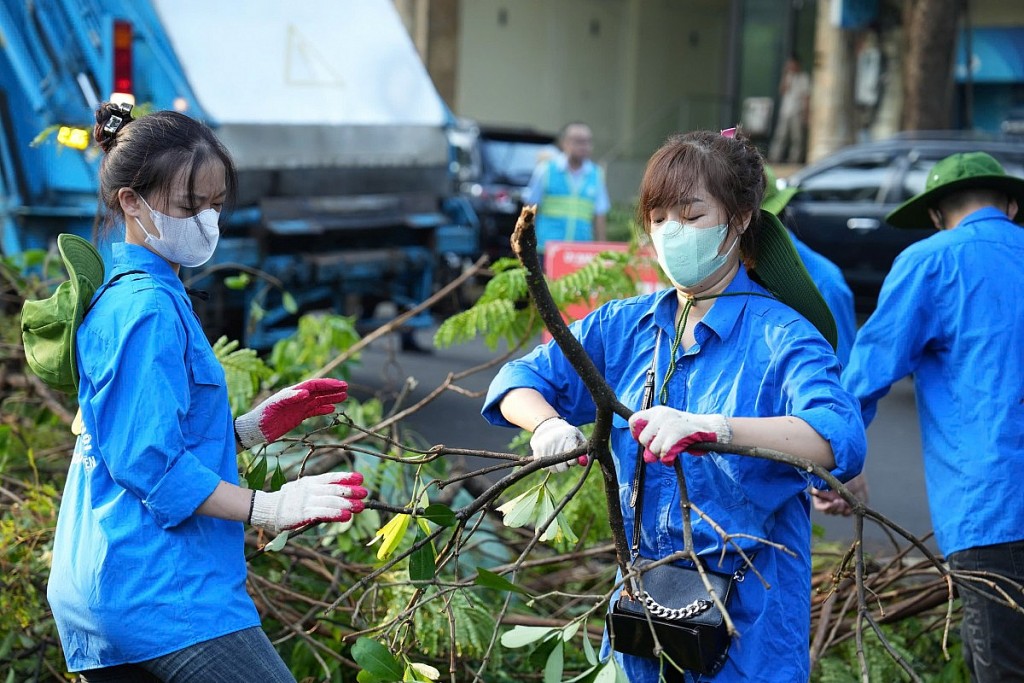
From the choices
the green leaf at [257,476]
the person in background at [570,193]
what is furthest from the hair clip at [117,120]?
the person in background at [570,193]

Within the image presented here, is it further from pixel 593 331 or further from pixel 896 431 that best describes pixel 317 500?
pixel 896 431

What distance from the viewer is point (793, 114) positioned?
20.1 meters

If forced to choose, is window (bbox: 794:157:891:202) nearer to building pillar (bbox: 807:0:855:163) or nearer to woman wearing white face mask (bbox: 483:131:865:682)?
building pillar (bbox: 807:0:855:163)

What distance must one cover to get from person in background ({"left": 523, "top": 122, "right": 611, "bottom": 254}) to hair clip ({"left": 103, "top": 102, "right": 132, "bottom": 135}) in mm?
7685

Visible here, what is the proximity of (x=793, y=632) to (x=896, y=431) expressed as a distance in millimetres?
6577

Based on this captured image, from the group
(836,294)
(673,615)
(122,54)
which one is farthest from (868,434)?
(673,615)

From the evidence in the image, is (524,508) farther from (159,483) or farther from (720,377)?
(159,483)

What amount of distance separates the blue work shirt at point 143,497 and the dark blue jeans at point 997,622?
1825mm

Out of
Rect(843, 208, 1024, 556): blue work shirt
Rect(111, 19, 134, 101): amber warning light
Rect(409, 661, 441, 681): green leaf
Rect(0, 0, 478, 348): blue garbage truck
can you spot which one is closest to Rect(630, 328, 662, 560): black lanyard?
Rect(409, 661, 441, 681): green leaf

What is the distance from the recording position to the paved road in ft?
20.3

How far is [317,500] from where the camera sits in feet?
7.30

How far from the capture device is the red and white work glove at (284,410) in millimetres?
2596

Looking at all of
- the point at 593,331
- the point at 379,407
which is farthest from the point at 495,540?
the point at 593,331

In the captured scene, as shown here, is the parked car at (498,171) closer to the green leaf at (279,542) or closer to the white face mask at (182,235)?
the green leaf at (279,542)
